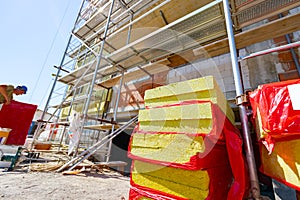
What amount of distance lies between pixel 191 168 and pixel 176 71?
3.59 metres

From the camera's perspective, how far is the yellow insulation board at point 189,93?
4.53 ft

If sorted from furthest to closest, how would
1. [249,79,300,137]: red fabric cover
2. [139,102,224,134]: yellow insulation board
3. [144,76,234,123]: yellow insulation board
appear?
[144,76,234,123]: yellow insulation board < [139,102,224,134]: yellow insulation board < [249,79,300,137]: red fabric cover

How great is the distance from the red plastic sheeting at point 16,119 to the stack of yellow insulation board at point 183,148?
518 centimetres

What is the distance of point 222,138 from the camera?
1.34m

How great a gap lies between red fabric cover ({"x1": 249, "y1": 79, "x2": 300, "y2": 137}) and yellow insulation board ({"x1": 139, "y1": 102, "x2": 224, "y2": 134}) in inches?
14.4

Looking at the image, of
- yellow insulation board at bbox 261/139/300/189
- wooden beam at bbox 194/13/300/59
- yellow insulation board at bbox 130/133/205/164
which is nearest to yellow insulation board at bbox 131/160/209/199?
yellow insulation board at bbox 130/133/205/164

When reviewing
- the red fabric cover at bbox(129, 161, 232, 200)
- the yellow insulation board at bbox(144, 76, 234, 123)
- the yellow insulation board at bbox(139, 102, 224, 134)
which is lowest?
the red fabric cover at bbox(129, 161, 232, 200)

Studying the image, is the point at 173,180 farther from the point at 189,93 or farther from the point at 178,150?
the point at 189,93

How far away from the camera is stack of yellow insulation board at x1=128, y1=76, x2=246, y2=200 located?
111 centimetres

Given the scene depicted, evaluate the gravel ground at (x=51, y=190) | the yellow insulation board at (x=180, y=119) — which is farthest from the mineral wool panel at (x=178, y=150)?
the gravel ground at (x=51, y=190)

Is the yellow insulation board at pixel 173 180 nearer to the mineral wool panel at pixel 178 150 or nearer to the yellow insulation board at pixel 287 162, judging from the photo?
the mineral wool panel at pixel 178 150

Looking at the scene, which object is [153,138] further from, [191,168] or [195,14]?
[195,14]

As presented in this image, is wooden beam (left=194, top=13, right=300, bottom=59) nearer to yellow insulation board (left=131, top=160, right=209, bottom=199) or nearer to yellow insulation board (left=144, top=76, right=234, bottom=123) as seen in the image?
yellow insulation board (left=144, top=76, right=234, bottom=123)

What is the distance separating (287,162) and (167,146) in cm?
83
